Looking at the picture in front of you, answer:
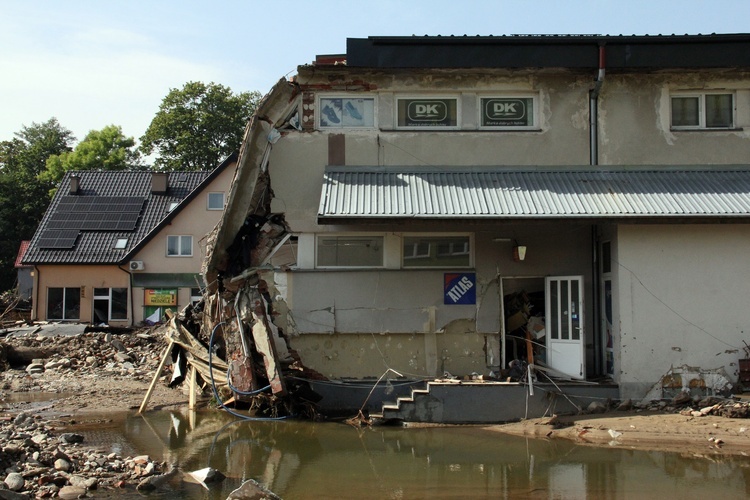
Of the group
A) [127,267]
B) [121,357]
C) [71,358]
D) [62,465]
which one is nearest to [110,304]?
[127,267]

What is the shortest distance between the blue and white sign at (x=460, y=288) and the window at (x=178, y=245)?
76.0 feet

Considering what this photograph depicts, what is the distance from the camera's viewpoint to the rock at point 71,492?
28.3 ft

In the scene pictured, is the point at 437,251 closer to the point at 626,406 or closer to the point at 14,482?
the point at 626,406

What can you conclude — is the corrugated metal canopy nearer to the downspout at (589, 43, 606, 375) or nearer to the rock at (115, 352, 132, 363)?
the downspout at (589, 43, 606, 375)

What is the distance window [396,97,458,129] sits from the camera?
15.0 m

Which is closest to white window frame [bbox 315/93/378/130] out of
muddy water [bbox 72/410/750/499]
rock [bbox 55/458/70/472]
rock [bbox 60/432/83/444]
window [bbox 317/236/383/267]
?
window [bbox 317/236/383/267]

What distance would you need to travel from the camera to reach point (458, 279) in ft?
47.2

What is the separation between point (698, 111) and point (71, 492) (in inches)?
513

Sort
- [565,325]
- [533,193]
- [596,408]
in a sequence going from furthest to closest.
→ [565,325], [533,193], [596,408]

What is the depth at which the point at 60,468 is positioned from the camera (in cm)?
943

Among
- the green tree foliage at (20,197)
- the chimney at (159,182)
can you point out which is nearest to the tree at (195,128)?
the green tree foliage at (20,197)

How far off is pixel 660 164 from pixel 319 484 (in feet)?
30.9

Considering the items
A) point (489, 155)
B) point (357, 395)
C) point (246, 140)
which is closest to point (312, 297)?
point (357, 395)

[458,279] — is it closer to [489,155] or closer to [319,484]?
[489,155]
